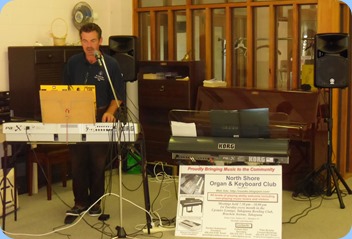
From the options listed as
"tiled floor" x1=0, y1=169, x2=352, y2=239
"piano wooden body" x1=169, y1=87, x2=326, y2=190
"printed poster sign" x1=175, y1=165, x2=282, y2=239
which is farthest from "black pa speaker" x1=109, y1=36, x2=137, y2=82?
"printed poster sign" x1=175, y1=165, x2=282, y2=239

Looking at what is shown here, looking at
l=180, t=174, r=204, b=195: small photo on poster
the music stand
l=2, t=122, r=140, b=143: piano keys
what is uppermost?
the music stand

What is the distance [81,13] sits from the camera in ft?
21.2

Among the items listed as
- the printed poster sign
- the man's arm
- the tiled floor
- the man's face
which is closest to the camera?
the printed poster sign

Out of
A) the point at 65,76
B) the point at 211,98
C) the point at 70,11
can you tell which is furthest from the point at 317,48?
the point at 70,11

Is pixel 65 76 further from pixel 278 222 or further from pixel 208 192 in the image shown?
pixel 278 222

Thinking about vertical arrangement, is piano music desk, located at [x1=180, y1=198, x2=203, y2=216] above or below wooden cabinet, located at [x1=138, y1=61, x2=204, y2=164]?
below

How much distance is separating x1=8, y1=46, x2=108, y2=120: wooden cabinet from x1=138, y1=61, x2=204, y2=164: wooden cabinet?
119 cm

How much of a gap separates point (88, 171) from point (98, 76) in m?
0.84

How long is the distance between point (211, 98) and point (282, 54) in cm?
92

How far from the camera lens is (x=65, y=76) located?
477 centimetres

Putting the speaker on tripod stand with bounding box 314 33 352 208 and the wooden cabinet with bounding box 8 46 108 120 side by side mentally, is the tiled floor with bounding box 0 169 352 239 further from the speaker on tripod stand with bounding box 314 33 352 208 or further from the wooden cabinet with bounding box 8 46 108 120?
the wooden cabinet with bounding box 8 46 108 120

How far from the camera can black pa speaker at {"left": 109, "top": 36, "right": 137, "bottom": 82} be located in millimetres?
5977

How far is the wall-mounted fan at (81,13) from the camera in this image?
21.1ft

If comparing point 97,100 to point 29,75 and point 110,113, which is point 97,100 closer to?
point 110,113
